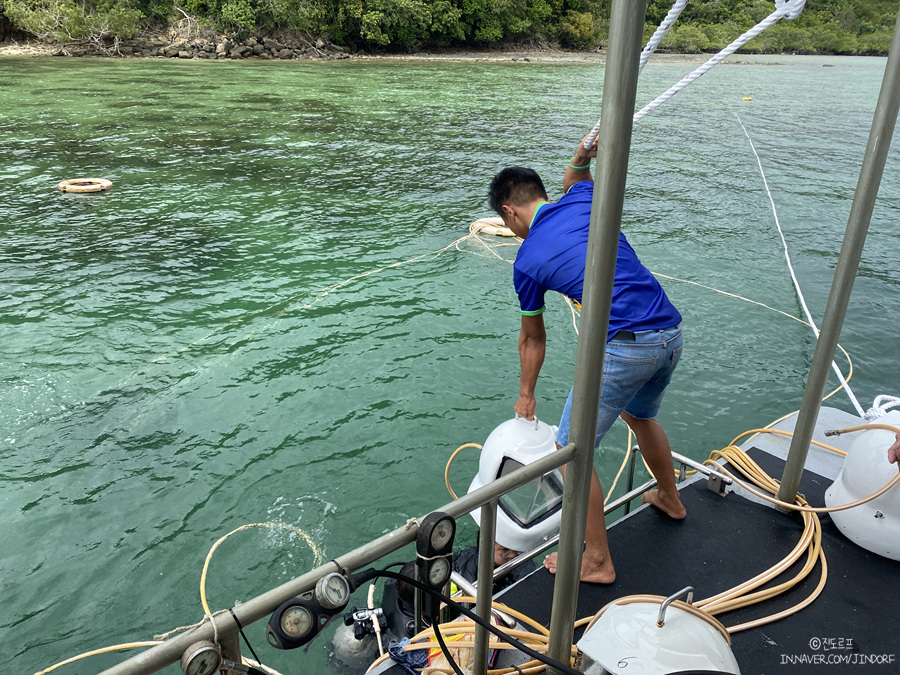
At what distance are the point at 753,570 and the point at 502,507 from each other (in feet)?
3.72

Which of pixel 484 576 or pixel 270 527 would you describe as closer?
pixel 484 576

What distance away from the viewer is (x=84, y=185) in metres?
11.3

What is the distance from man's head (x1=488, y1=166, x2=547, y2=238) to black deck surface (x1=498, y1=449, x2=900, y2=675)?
1482 mm

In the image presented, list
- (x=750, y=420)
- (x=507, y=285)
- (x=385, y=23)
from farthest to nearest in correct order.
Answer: (x=385, y=23)
(x=507, y=285)
(x=750, y=420)

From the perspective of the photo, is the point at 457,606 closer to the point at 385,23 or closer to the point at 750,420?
the point at 750,420

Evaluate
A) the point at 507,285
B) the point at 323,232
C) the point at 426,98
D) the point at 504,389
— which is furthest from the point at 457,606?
the point at 426,98

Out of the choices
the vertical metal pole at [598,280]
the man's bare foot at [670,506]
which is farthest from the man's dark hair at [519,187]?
the man's bare foot at [670,506]

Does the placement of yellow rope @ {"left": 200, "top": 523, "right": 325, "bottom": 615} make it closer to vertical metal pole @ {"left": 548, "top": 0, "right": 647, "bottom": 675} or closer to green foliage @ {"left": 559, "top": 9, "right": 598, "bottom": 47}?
vertical metal pole @ {"left": 548, "top": 0, "right": 647, "bottom": 675}

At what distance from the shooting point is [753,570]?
266 centimetres

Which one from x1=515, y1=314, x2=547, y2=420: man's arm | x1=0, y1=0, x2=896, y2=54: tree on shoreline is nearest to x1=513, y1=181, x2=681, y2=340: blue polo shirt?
x1=515, y1=314, x2=547, y2=420: man's arm

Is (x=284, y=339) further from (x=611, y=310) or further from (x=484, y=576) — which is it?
(x=484, y=576)

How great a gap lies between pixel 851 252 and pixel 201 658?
266 cm

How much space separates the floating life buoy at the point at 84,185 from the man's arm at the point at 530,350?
35.6 feet

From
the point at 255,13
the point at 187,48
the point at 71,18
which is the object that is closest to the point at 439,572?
the point at 187,48
